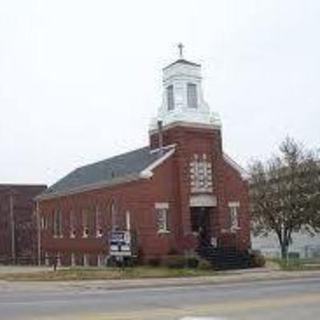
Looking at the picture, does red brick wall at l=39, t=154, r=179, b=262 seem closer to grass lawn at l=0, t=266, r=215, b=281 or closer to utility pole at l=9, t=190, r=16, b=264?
grass lawn at l=0, t=266, r=215, b=281

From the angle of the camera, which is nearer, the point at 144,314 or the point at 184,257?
the point at 144,314

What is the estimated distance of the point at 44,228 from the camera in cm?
6300

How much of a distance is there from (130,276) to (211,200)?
40.4 feet

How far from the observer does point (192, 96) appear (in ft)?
168

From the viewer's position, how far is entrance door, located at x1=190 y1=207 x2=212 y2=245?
164 feet

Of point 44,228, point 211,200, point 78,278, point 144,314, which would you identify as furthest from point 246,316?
point 44,228

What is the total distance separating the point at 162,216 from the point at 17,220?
2590cm

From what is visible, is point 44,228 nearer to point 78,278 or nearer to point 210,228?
point 210,228

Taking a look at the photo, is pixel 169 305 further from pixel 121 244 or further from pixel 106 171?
pixel 106 171

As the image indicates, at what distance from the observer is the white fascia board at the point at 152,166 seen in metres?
47.8

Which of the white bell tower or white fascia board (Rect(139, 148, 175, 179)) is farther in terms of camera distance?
the white bell tower

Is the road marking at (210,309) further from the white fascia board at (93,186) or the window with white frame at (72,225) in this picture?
the window with white frame at (72,225)

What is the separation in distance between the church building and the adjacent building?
1576 centimetres

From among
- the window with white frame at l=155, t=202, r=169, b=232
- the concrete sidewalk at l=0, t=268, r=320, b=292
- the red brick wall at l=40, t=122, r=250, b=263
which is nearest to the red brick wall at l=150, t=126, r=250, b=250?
the red brick wall at l=40, t=122, r=250, b=263
